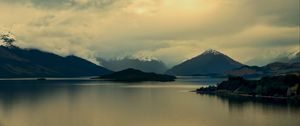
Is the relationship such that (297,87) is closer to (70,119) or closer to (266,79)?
(266,79)

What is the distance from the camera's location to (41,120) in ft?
337

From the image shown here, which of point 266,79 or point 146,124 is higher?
point 266,79

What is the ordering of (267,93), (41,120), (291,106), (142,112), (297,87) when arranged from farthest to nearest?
(267,93), (297,87), (291,106), (142,112), (41,120)

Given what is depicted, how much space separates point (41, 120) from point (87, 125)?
14345mm

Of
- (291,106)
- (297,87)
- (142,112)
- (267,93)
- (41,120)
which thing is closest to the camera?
(41,120)

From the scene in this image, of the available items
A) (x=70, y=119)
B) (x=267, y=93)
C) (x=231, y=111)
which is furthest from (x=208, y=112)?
(x=267, y=93)

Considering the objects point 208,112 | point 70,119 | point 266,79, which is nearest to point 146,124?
point 70,119

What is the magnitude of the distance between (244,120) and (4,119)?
Answer: 2160 inches

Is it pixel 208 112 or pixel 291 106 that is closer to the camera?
pixel 208 112

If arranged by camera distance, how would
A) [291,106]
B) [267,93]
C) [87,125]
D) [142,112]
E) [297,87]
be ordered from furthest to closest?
1. [267,93]
2. [297,87]
3. [291,106]
4. [142,112]
5. [87,125]

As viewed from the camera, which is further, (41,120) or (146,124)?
(41,120)

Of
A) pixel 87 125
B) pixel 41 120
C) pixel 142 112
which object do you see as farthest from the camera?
pixel 142 112

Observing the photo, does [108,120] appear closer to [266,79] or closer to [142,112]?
[142,112]

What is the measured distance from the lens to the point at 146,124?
316ft
